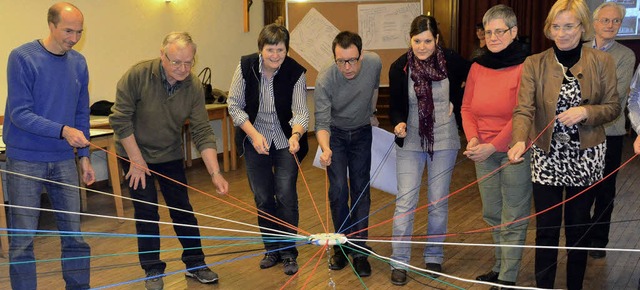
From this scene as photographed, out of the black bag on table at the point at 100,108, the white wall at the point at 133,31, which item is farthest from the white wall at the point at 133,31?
the black bag on table at the point at 100,108

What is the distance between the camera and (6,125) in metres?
3.33

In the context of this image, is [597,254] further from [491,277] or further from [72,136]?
[72,136]

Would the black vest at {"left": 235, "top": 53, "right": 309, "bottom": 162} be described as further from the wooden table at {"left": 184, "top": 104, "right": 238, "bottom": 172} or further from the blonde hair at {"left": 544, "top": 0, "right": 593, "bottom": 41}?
the wooden table at {"left": 184, "top": 104, "right": 238, "bottom": 172}

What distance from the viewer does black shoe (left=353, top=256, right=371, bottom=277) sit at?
3994mm

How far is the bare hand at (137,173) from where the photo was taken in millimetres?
3541

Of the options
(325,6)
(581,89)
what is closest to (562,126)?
(581,89)

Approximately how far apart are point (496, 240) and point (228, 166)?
14.1 feet

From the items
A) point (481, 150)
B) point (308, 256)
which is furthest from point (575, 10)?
point (308, 256)

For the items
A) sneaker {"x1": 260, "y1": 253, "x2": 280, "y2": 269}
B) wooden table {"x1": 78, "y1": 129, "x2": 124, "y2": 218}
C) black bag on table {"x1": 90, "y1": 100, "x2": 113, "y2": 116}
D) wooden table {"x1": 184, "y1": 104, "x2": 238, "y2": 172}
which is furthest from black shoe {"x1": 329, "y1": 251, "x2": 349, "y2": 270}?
wooden table {"x1": 184, "y1": 104, "x2": 238, "y2": 172}

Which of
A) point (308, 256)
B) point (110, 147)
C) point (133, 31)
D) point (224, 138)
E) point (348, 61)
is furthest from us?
point (224, 138)

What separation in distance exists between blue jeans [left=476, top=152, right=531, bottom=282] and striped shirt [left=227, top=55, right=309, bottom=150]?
1.00 m

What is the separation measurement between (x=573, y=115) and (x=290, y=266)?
5.93ft

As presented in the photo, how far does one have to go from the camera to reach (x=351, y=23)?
28.5ft

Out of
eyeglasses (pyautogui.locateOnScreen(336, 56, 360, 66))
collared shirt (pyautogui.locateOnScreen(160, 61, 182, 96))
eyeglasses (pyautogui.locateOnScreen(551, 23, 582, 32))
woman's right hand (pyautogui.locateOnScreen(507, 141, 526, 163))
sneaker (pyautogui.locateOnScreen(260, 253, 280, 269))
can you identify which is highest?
eyeglasses (pyautogui.locateOnScreen(551, 23, 582, 32))
